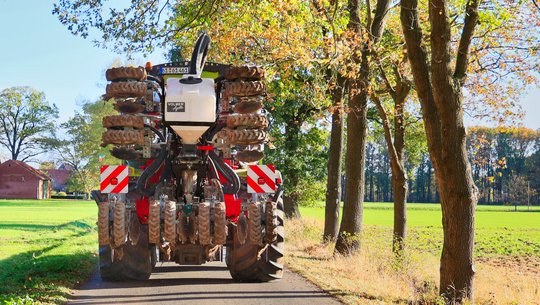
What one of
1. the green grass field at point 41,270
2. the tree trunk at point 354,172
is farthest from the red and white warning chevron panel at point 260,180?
the tree trunk at point 354,172

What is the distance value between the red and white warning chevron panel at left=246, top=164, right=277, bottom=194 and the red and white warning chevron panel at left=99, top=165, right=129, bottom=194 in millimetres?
1832

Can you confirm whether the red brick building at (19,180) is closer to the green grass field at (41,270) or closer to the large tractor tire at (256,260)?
the green grass field at (41,270)

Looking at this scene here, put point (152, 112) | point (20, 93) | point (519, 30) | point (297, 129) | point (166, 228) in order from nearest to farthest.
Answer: point (166, 228) < point (152, 112) < point (519, 30) < point (297, 129) < point (20, 93)

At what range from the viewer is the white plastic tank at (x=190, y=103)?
8.83 metres

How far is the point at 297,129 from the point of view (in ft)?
95.8

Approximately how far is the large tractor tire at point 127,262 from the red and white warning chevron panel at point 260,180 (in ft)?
5.76

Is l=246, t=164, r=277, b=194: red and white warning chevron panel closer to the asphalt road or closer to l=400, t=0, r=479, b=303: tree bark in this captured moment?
the asphalt road

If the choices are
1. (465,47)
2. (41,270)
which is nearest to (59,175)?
(41,270)

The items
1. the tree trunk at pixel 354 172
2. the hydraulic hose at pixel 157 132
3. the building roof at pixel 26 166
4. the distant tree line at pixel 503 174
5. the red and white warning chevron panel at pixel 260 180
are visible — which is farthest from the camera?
the distant tree line at pixel 503 174

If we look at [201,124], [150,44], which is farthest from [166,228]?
[150,44]

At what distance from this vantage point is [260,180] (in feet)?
32.4

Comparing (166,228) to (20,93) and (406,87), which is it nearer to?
(406,87)

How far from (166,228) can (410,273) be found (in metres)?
5.25

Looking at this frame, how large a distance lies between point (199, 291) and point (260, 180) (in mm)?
1889
